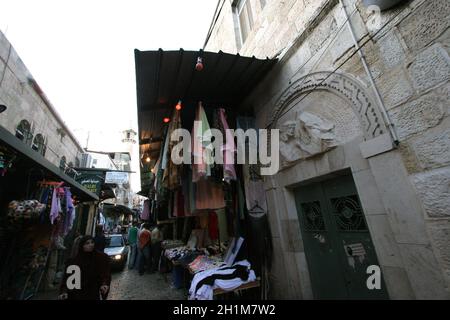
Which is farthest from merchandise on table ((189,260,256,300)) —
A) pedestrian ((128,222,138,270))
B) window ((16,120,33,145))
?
window ((16,120,33,145))

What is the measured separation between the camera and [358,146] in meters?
2.43

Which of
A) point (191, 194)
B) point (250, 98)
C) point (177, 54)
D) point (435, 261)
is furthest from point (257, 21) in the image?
point (435, 261)

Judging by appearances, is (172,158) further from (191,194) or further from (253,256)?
(253,256)

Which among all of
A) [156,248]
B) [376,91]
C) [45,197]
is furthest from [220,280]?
[156,248]

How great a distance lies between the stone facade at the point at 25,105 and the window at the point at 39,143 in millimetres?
180

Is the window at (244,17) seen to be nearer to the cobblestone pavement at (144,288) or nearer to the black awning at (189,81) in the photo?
the black awning at (189,81)

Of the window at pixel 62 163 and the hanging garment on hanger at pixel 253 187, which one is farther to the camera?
the window at pixel 62 163

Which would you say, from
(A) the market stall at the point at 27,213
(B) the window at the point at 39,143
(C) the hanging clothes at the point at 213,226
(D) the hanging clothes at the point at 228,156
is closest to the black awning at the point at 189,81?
(D) the hanging clothes at the point at 228,156

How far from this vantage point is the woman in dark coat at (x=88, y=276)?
2.97 meters

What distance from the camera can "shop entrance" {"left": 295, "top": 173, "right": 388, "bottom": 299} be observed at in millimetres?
2511

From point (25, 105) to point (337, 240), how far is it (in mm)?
10409

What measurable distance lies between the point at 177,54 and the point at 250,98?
198 centimetres

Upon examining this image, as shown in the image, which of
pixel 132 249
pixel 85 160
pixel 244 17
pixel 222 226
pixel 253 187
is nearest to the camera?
pixel 253 187

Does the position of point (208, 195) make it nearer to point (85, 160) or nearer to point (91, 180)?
point (91, 180)
